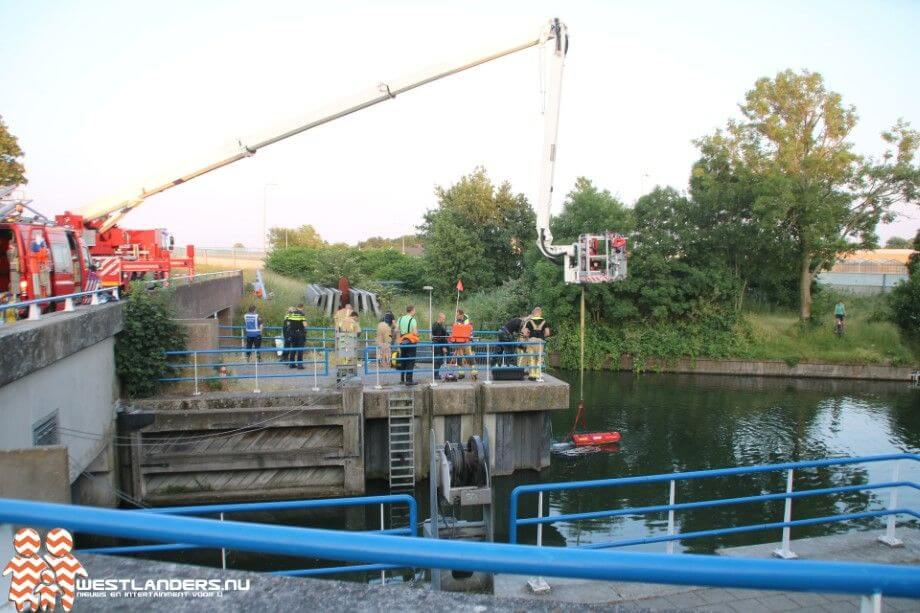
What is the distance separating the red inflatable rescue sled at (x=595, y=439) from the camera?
17578mm

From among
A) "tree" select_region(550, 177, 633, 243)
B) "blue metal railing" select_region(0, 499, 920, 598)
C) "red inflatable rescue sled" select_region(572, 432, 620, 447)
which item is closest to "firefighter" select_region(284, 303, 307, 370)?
"red inflatable rescue sled" select_region(572, 432, 620, 447)

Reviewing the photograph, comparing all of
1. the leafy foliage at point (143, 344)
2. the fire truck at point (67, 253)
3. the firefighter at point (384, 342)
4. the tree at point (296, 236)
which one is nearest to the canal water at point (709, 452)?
the firefighter at point (384, 342)

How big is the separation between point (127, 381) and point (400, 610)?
13.1 meters

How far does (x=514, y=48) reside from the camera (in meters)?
18.0

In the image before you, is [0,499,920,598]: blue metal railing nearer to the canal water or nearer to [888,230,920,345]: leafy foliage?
the canal water

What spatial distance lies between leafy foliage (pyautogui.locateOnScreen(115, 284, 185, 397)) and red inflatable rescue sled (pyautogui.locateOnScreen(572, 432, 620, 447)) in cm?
1051

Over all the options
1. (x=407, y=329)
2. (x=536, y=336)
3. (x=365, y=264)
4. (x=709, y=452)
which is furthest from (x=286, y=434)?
(x=365, y=264)

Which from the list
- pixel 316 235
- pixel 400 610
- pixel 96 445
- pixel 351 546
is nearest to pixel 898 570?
pixel 351 546

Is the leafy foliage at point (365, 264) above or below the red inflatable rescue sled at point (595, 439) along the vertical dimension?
above

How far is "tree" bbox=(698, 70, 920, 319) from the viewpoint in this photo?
30.6 meters

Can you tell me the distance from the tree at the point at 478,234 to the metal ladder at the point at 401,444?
28.8 metres

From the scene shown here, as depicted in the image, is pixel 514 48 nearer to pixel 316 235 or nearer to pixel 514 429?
pixel 514 429

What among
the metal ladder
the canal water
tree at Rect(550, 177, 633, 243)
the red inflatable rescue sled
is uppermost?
tree at Rect(550, 177, 633, 243)

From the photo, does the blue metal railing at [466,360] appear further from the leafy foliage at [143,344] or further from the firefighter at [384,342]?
the leafy foliage at [143,344]
